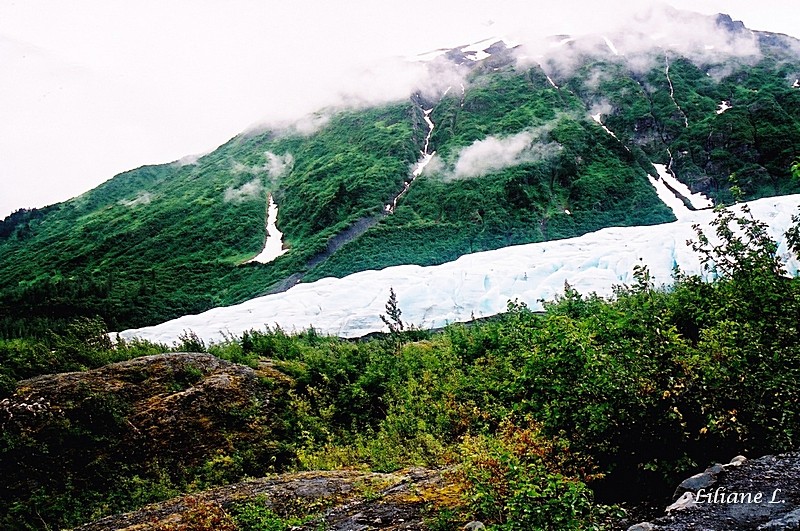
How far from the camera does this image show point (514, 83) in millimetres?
179625

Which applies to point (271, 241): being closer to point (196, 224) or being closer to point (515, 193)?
point (196, 224)

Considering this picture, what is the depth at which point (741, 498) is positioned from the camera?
4934 mm

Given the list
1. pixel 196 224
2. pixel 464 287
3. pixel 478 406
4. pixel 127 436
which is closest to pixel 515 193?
pixel 196 224

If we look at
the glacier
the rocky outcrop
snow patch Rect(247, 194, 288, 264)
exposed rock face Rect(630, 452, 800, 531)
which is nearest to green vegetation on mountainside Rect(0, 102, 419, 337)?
snow patch Rect(247, 194, 288, 264)

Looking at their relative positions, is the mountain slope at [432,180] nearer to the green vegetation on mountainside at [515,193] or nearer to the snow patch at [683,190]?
the green vegetation on mountainside at [515,193]

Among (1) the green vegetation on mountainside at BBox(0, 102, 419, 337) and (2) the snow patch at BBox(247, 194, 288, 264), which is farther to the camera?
(2) the snow patch at BBox(247, 194, 288, 264)

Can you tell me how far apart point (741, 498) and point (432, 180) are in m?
142

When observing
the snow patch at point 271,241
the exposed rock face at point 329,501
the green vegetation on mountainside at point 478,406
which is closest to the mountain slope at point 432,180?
the snow patch at point 271,241

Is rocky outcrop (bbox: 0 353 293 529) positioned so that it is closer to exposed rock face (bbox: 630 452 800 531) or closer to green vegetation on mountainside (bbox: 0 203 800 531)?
green vegetation on mountainside (bbox: 0 203 800 531)

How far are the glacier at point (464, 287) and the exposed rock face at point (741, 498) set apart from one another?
3897cm

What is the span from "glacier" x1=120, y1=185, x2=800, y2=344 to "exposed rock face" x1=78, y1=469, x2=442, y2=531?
115 ft

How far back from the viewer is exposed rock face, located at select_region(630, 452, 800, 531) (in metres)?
4.55

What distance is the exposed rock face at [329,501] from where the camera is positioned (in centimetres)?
662

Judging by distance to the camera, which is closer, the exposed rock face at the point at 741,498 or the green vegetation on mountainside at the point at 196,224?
the exposed rock face at the point at 741,498
